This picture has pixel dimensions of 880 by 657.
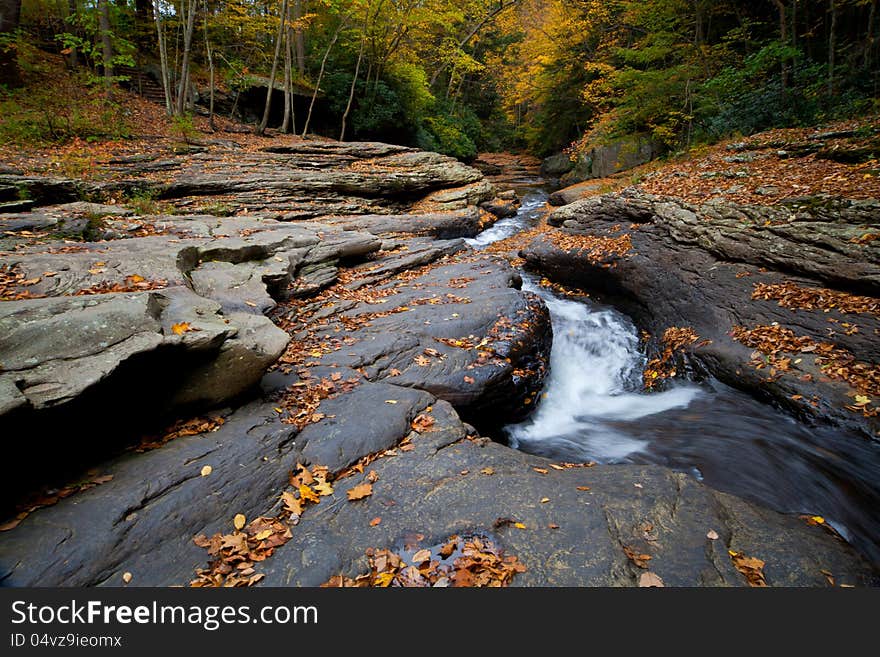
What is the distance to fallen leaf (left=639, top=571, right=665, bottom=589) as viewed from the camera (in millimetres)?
2592

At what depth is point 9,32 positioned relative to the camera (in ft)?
40.3

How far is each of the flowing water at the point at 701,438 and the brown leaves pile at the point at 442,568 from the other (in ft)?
9.26

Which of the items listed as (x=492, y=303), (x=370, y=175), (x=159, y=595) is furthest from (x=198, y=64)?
(x=159, y=595)

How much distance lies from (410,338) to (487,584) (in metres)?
3.98

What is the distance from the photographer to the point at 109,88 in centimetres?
1433

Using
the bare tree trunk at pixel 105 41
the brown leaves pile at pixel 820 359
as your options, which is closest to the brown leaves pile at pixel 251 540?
the brown leaves pile at pixel 820 359

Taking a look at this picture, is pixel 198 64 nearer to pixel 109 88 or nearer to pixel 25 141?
pixel 109 88

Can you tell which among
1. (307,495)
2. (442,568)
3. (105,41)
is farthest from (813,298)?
(105,41)

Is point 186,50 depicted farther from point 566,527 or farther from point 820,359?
point 820,359

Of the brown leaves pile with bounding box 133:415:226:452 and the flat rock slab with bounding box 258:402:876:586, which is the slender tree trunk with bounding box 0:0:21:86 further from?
the flat rock slab with bounding box 258:402:876:586

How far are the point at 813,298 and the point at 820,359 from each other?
135 centimetres

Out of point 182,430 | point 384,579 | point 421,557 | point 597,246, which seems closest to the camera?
point 384,579

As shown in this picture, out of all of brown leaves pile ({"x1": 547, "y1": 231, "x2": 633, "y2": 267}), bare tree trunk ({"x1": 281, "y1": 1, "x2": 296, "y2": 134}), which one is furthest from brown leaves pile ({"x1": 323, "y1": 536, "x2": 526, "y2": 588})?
bare tree trunk ({"x1": 281, "y1": 1, "x2": 296, "y2": 134})

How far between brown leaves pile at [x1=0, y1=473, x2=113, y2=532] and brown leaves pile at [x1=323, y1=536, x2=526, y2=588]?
2.19 m
